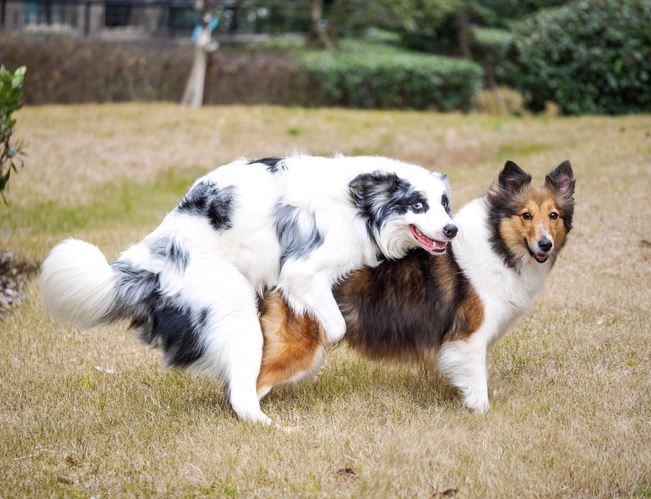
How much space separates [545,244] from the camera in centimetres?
499

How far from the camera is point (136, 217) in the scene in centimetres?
1099

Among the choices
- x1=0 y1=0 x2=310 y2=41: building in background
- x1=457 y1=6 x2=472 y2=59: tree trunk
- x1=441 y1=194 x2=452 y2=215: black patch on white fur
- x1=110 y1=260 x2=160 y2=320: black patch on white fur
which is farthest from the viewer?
x1=457 y1=6 x2=472 y2=59: tree trunk

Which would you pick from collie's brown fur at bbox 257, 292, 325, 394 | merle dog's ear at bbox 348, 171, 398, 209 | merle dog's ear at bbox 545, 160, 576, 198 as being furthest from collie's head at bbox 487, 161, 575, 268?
collie's brown fur at bbox 257, 292, 325, 394

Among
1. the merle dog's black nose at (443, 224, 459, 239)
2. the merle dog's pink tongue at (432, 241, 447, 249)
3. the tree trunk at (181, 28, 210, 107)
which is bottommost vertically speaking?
the tree trunk at (181, 28, 210, 107)

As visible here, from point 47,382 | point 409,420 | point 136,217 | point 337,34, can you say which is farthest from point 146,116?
point 409,420

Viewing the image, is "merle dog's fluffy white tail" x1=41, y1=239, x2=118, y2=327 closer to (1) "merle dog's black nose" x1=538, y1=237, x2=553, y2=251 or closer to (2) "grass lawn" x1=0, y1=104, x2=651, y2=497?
(2) "grass lawn" x1=0, y1=104, x2=651, y2=497

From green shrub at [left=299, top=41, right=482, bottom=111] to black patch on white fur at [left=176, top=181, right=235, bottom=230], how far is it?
45.4 feet

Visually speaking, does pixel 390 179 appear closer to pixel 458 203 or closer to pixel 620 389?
pixel 620 389

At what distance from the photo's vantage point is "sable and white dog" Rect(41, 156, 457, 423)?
189 inches

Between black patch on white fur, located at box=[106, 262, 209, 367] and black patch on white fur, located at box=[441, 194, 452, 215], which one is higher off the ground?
black patch on white fur, located at box=[441, 194, 452, 215]

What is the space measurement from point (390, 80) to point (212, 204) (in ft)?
46.6

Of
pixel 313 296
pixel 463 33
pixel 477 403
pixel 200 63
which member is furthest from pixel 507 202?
pixel 463 33

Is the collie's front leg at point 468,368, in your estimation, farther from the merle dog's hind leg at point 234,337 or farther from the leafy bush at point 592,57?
the leafy bush at point 592,57

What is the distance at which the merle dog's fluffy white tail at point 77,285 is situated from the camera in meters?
4.66
